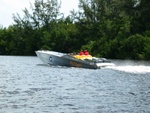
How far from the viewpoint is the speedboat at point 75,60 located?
42.5 m

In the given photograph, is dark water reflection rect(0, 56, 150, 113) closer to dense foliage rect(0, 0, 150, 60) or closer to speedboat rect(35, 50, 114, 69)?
speedboat rect(35, 50, 114, 69)

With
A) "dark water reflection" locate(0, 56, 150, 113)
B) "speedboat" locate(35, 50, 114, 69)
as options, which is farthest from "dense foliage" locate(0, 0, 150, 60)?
"dark water reflection" locate(0, 56, 150, 113)

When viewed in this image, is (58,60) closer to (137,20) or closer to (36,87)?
(36,87)

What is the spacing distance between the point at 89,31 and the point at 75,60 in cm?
5146

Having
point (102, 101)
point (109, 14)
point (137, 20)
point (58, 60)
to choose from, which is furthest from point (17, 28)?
point (102, 101)

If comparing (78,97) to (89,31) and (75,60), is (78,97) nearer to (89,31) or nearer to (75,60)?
(75,60)

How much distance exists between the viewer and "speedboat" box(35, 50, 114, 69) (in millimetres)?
42531

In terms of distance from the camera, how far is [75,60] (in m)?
44.3

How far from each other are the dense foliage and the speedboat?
83.6 ft

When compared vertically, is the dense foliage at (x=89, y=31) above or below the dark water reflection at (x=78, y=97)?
above

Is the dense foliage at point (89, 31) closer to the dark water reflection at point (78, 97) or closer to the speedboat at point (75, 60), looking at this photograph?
the speedboat at point (75, 60)

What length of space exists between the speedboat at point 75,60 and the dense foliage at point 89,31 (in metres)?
25.5

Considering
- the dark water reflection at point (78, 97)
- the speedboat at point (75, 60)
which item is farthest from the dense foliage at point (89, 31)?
the dark water reflection at point (78, 97)

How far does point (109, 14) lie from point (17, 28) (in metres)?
31.2
